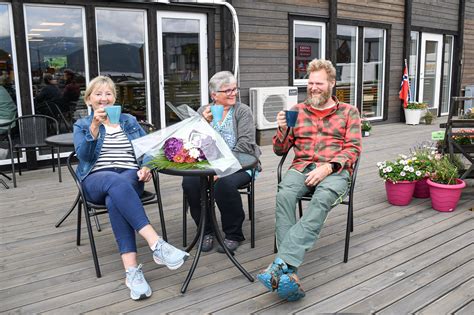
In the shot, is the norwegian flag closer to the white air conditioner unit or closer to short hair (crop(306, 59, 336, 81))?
the white air conditioner unit

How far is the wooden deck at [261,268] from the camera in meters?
2.00

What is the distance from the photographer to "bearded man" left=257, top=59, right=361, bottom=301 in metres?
2.20

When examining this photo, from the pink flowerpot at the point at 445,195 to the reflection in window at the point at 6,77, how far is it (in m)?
3.96

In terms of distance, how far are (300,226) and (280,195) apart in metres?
0.25

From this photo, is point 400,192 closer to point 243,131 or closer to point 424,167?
point 424,167

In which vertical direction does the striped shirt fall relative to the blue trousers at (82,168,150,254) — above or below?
above

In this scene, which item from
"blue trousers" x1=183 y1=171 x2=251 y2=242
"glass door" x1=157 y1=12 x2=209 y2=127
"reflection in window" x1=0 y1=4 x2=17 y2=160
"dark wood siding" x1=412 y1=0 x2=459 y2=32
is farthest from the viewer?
"dark wood siding" x1=412 y1=0 x2=459 y2=32

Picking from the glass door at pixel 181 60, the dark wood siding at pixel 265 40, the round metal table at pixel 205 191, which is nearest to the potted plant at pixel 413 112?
the dark wood siding at pixel 265 40

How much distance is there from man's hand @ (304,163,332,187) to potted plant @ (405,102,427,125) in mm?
7127

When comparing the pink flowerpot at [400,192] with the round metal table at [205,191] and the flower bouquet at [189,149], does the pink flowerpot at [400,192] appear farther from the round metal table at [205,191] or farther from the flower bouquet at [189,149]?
the flower bouquet at [189,149]

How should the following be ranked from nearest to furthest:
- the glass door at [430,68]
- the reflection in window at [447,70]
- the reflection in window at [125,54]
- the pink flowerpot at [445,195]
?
the pink flowerpot at [445,195] → the reflection in window at [125,54] → the glass door at [430,68] → the reflection in window at [447,70]

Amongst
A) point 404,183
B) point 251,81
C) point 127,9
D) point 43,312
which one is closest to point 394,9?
point 251,81

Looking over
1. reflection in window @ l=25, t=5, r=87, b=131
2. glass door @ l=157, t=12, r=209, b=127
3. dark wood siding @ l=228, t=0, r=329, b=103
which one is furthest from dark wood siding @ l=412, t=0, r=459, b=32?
reflection in window @ l=25, t=5, r=87, b=131

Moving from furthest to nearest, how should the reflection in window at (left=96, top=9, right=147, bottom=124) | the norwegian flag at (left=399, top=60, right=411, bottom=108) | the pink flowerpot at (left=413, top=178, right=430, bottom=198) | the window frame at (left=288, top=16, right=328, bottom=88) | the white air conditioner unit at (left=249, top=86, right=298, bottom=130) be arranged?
1. the norwegian flag at (left=399, top=60, right=411, bottom=108)
2. the window frame at (left=288, top=16, right=328, bottom=88)
3. the white air conditioner unit at (left=249, top=86, right=298, bottom=130)
4. the reflection in window at (left=96, top=9, right=147, bottom=124)
5. the pink flowerpot at (left=413, top=178, right=430, bottom=198)
